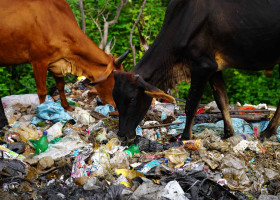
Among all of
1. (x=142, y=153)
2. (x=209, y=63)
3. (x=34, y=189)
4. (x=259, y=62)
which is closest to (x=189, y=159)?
(x=142, y=153)

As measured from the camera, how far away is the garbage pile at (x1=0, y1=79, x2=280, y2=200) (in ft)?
10.7

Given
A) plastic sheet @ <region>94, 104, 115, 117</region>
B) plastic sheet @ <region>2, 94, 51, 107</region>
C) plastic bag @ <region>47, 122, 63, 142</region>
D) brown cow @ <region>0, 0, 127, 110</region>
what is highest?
brown cow @ <region>0, 0, 127, 110</region>

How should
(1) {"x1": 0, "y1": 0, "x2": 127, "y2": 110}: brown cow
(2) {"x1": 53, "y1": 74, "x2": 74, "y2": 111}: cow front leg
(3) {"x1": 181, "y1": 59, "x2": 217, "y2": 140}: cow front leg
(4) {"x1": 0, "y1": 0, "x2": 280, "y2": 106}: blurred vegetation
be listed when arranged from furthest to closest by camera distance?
(4) {"x1": 0, "y1": 0, "x2": 280, "y2": 106}: blurred vegetation
(2) {"x1": 53, "y1": 74, "x2": 74, "y2": 111}: cow front leg
(1) {"x1": 0, "y1": 0, "x2": 127, "y2": 110}: brown cow
(3) {"x1": 181, "y1": 59, "x2": 217, "y2": 140}: cow front leg

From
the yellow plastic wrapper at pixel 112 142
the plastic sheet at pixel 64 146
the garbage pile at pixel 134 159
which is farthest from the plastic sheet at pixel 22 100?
the yellow plastic wrapper at pixel 112 142

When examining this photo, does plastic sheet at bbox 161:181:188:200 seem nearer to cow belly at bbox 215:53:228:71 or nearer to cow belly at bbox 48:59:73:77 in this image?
cow belly at bbox 215:53:228:71

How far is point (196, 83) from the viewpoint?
4.20 metres

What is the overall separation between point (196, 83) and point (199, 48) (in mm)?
435

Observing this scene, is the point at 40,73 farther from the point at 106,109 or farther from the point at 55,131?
the point at 106,109

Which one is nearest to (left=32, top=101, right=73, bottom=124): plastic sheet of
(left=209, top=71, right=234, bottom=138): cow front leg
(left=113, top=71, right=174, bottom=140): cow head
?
(left=113, top=71, right=174, bottom=140): cow head

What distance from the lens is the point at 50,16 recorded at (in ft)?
18.0

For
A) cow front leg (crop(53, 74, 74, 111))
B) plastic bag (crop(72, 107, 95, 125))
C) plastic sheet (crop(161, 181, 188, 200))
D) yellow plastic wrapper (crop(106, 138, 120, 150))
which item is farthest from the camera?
cow front leg (crop(53, 74, 74, 111))

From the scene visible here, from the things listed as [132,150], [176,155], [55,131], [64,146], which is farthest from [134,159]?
[55,131]

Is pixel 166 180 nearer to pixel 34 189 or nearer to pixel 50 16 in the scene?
pixel 34 189

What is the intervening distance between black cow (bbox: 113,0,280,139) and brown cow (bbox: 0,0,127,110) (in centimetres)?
155
